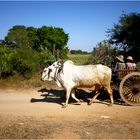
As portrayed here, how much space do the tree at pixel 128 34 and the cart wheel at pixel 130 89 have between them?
16.0ft

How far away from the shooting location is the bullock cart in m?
9.35

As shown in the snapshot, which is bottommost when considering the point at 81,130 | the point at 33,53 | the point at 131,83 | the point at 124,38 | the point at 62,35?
the point at 81,130

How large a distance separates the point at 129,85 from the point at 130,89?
154mm

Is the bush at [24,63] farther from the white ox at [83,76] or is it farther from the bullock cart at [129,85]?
the bullock cart at [129,85]

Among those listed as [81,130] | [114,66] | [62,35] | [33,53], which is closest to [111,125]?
[81,130]

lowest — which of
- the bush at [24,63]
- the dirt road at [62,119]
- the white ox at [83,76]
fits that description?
the dirt road at [62,119]

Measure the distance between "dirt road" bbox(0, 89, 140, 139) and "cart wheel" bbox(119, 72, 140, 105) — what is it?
0.30m

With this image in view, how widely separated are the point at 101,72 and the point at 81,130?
2.90 meters

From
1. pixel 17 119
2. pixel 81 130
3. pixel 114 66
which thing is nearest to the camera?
pixel 81 130

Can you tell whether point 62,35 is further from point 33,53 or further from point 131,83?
point 131,83

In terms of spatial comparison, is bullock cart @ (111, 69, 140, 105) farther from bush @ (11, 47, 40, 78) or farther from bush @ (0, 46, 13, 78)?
bush @ (0, 46, 13, 78)

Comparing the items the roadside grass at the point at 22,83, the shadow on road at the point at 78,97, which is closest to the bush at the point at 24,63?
the roadside grass at the point at 22,83

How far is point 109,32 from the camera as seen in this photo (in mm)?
15812

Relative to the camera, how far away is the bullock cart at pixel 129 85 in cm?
935
